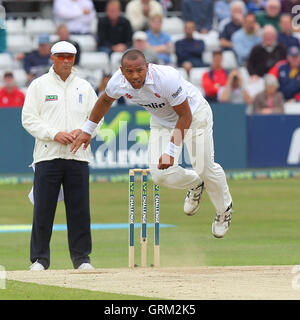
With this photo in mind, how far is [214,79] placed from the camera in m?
21.2

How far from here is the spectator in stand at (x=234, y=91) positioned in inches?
838

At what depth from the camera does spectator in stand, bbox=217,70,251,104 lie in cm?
2130

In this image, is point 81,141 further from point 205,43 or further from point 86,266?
point 205,43

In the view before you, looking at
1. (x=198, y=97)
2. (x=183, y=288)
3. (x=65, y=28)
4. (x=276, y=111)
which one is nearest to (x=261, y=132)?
A: (x=276, y=111)

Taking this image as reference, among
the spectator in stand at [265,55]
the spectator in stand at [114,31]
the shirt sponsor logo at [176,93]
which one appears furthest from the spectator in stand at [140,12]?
the shirt sponsor logo at [176,93]

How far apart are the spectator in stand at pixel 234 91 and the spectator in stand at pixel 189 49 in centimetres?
100

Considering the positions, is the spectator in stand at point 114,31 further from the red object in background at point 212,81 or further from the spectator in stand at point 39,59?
the red object in background at point 212,81

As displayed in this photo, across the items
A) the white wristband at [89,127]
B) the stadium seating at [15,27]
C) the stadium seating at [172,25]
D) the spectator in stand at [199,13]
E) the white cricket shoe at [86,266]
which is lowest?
the white cricket shoe at [86,266]

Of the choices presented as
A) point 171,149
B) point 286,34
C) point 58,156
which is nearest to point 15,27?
point 286,34

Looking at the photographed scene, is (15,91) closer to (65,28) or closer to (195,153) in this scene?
(65,28)

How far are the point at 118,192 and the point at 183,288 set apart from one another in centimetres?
977

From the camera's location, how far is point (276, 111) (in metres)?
21.6

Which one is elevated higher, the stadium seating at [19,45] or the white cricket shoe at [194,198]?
the stadium seating at [19,45]

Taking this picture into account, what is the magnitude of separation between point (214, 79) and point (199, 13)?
8.73 feet
